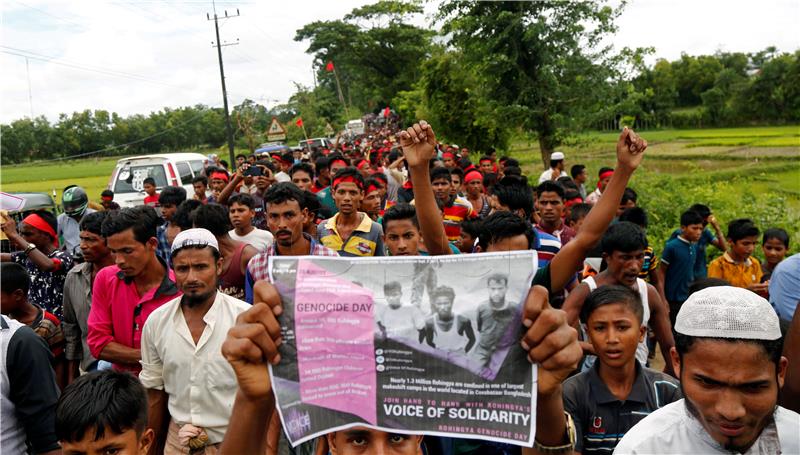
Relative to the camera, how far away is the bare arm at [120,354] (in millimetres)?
3195

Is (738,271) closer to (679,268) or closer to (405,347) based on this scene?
(679,268)

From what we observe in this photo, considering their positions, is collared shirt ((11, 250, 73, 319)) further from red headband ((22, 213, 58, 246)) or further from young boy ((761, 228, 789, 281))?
young boy ((761, 228, 789, 281))

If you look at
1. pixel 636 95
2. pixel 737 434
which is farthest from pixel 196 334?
pixel 636 95

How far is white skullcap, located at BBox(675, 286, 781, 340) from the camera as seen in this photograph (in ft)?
5.26

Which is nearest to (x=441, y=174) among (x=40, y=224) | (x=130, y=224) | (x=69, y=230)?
(x=130, y=224)

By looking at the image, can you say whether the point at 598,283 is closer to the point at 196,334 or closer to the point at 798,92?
the point at 196,334

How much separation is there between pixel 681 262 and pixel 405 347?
190 inches

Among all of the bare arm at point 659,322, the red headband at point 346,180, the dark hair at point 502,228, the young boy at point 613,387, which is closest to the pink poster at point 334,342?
the young boy at point 613,387

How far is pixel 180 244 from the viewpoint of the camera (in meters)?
2.91

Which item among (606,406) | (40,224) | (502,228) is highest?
(40,224)

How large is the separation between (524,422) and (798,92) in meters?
40.9

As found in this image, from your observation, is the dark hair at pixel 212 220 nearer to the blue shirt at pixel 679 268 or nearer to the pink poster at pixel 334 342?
the pink poster at pixel 334 342

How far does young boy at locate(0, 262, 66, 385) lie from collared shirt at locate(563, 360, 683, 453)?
291 centimetres

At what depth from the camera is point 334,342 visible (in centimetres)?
155
